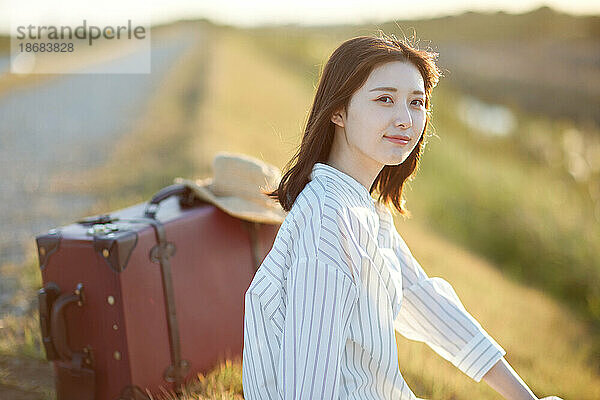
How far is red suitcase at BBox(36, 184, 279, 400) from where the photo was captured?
2.36 m

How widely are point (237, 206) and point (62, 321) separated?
823mm

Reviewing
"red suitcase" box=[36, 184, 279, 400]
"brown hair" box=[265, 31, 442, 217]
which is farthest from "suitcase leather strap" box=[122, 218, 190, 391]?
"brown hair" box=[265, 31, 442, 217]

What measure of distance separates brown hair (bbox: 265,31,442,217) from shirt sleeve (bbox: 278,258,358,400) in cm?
37

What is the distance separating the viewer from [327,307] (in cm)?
155

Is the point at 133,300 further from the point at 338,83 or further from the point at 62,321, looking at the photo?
the point at 338,83

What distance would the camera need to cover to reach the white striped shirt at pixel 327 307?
1.55 m

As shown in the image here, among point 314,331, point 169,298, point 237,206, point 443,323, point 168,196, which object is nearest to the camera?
point 314,331

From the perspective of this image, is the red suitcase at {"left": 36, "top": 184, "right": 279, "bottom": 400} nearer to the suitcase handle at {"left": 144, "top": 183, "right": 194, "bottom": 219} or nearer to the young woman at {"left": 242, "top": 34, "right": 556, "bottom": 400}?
the suitcase handle at {"left": 144, "top": 183, "right": 194, "bottom": 219}

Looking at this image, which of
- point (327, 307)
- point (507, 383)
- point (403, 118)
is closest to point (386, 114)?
point (403, 118)

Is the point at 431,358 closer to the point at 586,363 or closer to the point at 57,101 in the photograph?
the point at 586,363

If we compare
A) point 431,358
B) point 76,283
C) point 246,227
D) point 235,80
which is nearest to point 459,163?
point 235,80

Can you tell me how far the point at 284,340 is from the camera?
5.21ft

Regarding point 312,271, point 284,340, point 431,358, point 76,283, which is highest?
point 312,271

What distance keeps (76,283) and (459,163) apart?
738 cm
